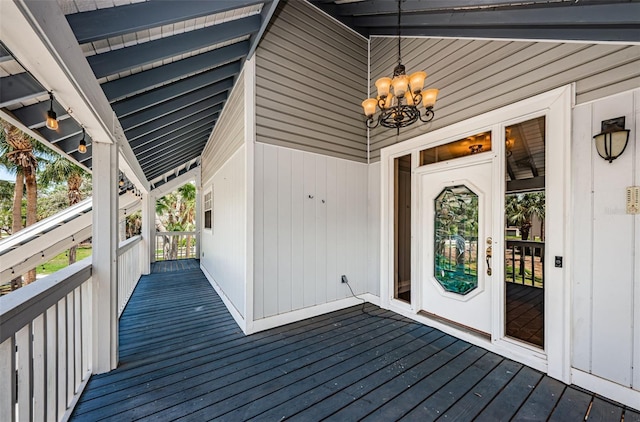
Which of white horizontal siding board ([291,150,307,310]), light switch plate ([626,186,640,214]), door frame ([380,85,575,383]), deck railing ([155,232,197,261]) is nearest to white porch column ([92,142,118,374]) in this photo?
white horizontal siding board ([291,150,307,310])

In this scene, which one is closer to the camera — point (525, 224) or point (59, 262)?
point (525, 224)

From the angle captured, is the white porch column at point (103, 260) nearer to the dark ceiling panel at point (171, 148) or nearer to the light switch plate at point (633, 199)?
the dark ceiling panel at point (171, 148)

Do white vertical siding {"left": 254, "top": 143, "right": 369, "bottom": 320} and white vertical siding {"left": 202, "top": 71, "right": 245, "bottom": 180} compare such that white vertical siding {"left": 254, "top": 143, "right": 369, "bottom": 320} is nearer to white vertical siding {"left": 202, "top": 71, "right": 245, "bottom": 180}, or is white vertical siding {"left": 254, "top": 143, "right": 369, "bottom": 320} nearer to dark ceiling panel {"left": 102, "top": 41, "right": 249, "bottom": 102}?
white vertical siding {"left": 202, "top": 71, "right": 245, "bottom": 180}

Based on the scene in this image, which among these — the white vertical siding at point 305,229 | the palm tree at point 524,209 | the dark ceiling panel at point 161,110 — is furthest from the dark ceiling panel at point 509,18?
the dark ceiling panel at point 161,110

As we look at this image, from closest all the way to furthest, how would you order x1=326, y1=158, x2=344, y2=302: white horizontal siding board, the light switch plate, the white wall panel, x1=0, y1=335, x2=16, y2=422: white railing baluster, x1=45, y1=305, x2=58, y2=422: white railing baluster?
x1=0, y1=335, x2=16, y2=422: white railing baluster < x1=45, y1=305, x2=58, y2=422: white railing baluster < the light switch plate < x1=326, y1=158, x2=344, y2=302: white horizontal siding board < the white wall panel

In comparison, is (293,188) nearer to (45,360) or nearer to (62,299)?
(62,299)

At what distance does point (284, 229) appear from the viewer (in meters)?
3.30

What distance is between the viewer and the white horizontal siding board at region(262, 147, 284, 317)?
3139mm

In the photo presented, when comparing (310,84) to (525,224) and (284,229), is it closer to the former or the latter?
(284,229)

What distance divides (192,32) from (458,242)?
3667 mm

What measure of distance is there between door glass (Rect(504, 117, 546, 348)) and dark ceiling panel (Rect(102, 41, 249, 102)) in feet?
10.6

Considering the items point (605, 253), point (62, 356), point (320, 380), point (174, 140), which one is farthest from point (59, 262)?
point (605, 253)

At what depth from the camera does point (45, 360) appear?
4.97ft

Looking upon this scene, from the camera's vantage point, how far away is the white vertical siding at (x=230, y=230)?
3.25 meters
